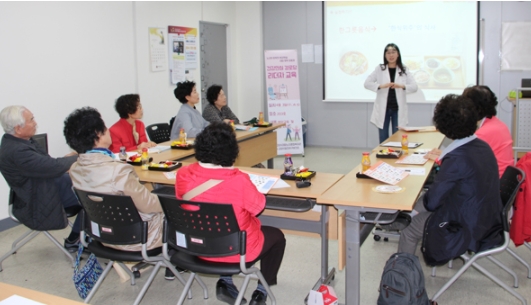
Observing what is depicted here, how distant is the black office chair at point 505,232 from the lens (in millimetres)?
2910

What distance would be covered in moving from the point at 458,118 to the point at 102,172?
207cm

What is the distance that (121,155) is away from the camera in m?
4.14

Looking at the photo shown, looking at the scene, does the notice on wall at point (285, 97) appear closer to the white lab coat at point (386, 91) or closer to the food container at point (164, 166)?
the white lab coat at point (386, 91)

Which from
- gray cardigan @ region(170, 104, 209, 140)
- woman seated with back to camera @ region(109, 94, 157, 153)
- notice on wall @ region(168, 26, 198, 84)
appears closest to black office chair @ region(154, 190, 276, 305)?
woman seated with back to camera @ region(109, 94, 157, 153)

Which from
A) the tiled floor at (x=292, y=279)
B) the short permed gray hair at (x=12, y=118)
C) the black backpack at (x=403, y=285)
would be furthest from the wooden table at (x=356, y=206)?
the short permed gray hair at (x=12, y=118)

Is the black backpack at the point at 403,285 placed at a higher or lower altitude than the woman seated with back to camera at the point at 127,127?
lower

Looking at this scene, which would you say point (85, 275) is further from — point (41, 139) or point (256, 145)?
point (256, 145)

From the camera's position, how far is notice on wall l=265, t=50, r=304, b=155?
789cm

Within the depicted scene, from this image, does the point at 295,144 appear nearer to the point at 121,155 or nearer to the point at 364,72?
the point at 364,72

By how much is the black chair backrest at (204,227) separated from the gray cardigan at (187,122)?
8.48 feet

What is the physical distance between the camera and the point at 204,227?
2.54 meters

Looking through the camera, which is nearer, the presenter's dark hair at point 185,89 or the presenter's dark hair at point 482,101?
the presenter's dark hair at point 482,101

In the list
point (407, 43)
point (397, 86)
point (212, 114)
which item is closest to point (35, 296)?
point (212, 114)

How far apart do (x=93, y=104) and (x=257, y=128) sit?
1.83 metres
